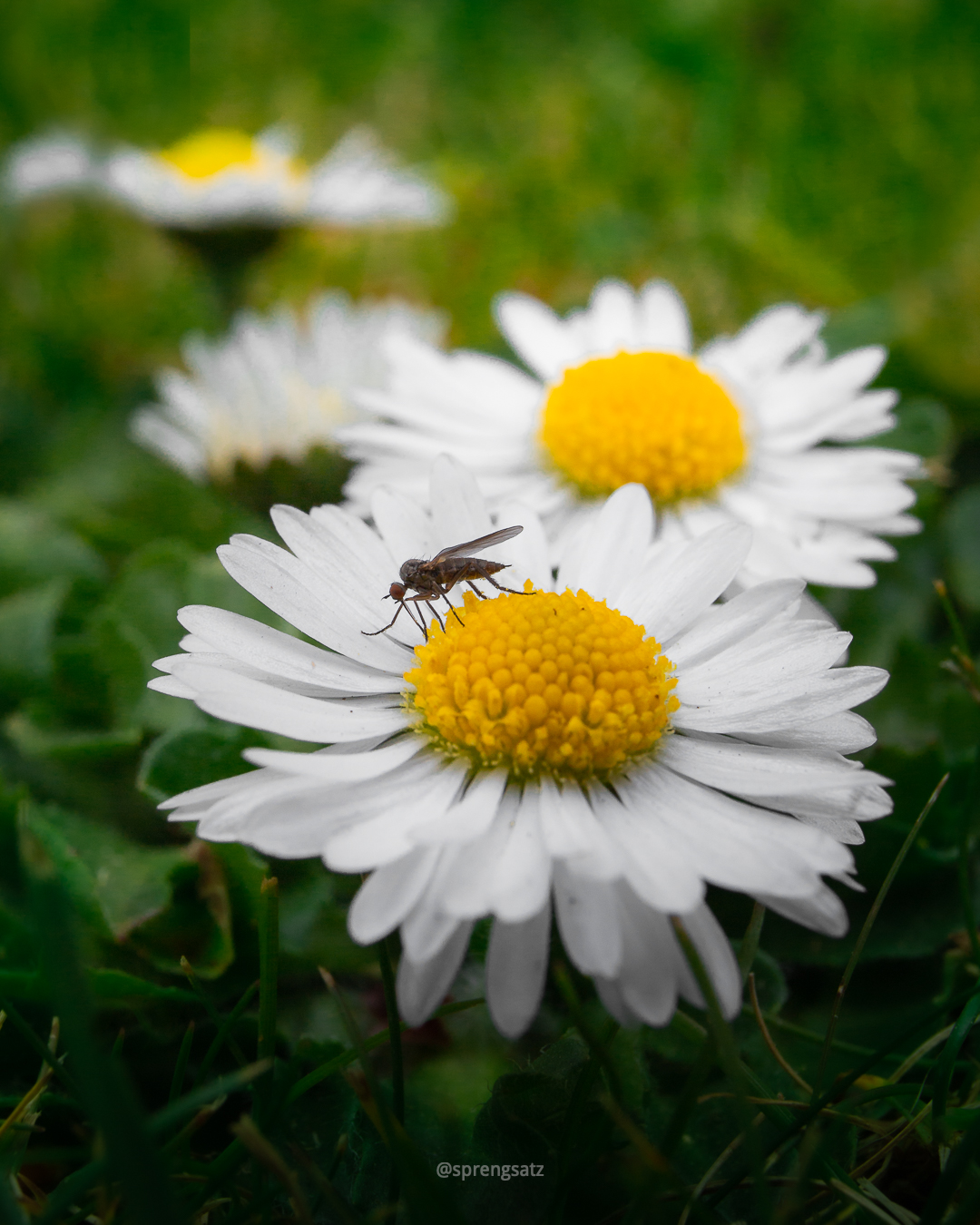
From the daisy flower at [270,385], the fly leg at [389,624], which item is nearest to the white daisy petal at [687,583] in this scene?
the fly leg at [389,624]

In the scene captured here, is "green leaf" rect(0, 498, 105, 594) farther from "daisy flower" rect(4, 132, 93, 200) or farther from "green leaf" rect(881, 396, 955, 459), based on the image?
"green leaf" rect(881, 396, 955, 459)

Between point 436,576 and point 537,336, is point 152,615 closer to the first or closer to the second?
point 436,576

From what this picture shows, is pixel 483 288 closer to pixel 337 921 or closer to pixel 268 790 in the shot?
pixel 337 921

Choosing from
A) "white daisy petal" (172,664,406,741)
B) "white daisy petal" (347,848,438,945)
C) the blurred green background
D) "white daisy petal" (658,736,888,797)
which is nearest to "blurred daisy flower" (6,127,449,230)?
the blurred green background

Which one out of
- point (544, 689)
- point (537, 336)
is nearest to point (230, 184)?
point (537, 336)

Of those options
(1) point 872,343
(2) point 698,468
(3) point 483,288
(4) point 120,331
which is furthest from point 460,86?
(2) point 698,468

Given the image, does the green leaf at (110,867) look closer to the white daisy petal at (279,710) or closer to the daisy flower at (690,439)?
the white daisy petal at (279,710)
